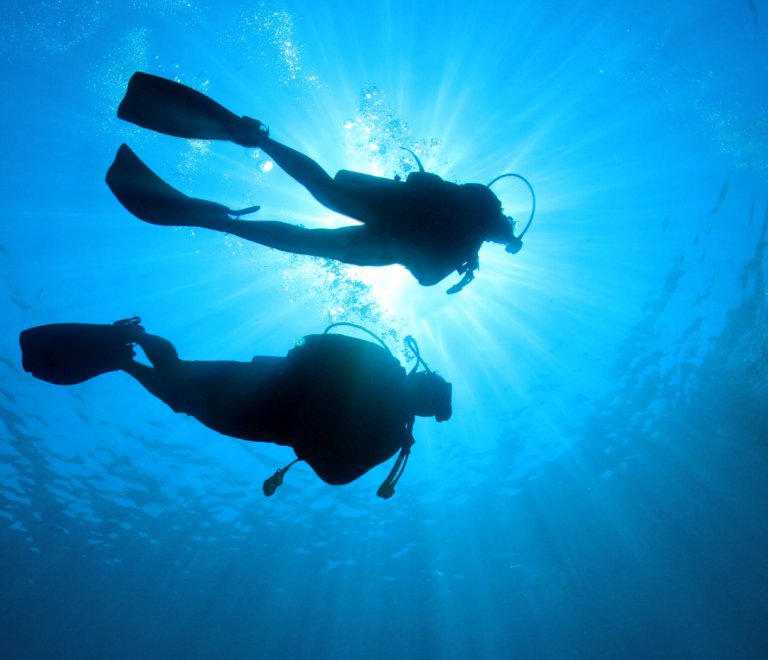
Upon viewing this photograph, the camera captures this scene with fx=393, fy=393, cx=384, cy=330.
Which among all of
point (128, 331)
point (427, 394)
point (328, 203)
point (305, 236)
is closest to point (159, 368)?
point (128, 331)

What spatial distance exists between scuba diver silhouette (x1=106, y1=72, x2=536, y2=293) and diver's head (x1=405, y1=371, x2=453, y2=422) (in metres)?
0.88

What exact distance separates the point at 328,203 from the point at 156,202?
133 centimetres

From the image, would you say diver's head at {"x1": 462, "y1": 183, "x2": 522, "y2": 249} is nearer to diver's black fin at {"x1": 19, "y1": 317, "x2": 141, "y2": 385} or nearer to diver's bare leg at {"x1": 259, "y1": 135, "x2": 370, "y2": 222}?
diver's bare leg at {"x1": 259, "y1": 135, "x2": 370, "y2": 222}

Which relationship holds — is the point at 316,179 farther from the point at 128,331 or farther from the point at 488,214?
the point at 128,331

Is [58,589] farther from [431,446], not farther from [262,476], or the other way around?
[431,446]

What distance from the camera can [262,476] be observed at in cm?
2075

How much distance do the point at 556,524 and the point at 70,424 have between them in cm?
2891

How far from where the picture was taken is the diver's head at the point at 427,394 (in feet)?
10.7

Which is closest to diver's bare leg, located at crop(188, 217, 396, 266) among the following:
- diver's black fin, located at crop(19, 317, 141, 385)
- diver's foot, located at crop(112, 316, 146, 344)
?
diver's foot, located at crop(112, 316, 146, 344)

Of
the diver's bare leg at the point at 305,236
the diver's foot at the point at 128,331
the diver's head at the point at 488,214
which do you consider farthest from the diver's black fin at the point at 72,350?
the diver's head at the point at 488,214

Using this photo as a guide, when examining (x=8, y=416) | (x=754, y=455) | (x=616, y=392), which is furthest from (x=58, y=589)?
(x=754, y=455)

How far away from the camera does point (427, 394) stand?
3.25 m

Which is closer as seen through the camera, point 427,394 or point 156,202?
point 156,202

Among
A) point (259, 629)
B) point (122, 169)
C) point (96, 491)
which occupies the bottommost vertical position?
point (122, 169)
